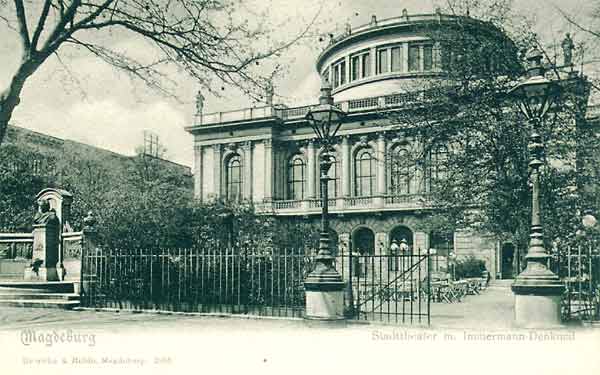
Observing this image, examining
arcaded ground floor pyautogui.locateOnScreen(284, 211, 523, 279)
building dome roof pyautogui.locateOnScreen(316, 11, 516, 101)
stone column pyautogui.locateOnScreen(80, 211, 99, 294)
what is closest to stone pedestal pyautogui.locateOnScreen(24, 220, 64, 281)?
stone column pyautogui.locateOnScreen(80, 211, 99, 294)

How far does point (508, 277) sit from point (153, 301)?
92.9 feet

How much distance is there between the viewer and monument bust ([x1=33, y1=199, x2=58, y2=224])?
18.2 m

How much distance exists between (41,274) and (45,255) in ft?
1.77

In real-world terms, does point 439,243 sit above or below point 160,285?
above

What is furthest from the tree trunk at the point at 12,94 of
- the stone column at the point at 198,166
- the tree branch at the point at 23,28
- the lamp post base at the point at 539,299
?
the stone column at the point at 198,166

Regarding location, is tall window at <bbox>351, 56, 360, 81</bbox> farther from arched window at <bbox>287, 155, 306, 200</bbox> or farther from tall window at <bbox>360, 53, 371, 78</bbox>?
arched window at <bbox>287, 155, 306, 200</bbox>

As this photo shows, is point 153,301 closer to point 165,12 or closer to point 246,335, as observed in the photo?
point 246,335

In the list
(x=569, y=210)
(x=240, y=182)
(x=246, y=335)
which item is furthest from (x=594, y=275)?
(x=240, y=182)

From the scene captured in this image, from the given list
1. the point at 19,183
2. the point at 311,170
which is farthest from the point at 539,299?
the point at 311,170

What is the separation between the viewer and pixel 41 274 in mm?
17812

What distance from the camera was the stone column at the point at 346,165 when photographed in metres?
43.8

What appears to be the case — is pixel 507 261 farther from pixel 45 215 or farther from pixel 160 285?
pixel 45 215

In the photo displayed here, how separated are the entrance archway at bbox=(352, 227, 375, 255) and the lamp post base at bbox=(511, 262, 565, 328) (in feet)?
106

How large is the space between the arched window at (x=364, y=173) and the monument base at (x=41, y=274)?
27889 mm
